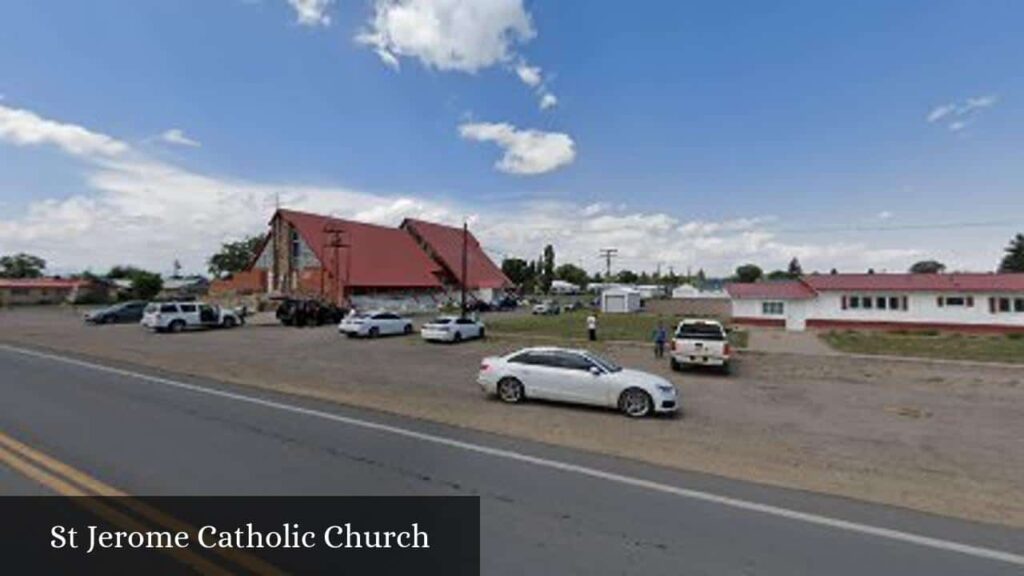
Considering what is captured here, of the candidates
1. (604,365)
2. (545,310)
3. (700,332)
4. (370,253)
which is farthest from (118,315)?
(604,365)

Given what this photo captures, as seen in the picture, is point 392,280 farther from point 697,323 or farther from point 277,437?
point 277,437

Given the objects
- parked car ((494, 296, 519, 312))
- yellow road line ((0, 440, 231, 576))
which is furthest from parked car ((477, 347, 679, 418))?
parked car ((494, 296, 519, 312))

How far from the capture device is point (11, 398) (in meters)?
12.8

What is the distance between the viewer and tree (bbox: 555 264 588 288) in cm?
16462

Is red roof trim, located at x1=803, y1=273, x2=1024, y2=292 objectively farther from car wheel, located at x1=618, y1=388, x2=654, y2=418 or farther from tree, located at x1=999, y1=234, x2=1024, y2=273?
tree, located at x1=999, y1=234, x2=1024, y2=273

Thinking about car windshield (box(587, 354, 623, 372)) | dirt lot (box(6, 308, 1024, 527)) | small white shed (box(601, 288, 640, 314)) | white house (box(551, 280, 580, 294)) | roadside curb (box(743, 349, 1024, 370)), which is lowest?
dirt lot (box(6, 308, 1024, 527))

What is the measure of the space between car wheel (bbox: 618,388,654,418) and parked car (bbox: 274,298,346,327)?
32111mm

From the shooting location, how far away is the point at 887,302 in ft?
150

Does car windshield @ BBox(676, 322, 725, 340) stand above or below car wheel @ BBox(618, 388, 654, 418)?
above

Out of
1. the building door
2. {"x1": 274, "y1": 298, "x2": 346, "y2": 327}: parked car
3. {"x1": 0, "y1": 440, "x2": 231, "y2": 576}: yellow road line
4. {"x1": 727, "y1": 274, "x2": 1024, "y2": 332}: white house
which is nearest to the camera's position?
{"x1": 0, "y1": 440, "x2": 231, "y2": 576}: yellow road line

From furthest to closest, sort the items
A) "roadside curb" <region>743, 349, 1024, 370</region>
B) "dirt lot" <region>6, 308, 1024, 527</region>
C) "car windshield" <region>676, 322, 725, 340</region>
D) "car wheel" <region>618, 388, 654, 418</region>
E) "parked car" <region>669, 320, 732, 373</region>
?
"roadside curb" <region>743, 349, 1024, 370</region>
"car windshield" <region>676, 322, 725, 340</region>
"parked car" <region>669, 320, 732, 373</region>
"car wheel" <region>618, 388, 654, 418</region>
"dirt lot" <region>6, 308, 1024, 527</region>

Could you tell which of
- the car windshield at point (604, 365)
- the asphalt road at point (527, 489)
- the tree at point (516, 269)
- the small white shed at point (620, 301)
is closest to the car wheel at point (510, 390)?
the car windshield at point (604, 365)

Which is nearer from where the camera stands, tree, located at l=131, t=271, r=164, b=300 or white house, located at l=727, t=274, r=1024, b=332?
white house, located at l=727, t=274, r=1024, b=332

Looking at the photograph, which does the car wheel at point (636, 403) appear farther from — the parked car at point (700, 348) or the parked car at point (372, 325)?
the parked car at point (372, 325)
